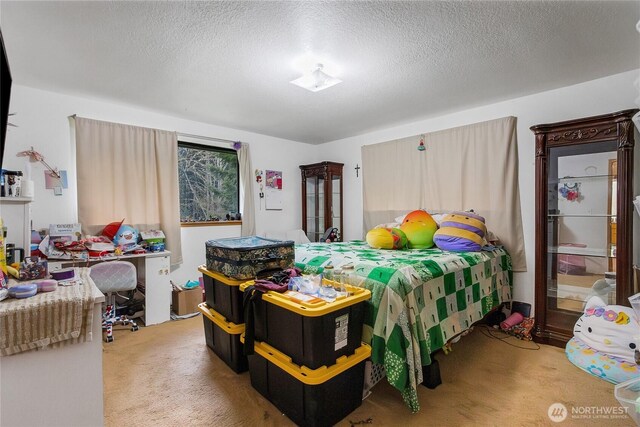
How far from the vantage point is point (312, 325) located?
4.94ft

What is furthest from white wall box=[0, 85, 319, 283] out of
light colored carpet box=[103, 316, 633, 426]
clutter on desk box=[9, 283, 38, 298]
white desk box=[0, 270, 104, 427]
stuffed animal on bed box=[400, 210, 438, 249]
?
stuffed animal on bed box=[400, 210, 438, 249]

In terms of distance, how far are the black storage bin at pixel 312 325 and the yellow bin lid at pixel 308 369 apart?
0.02m

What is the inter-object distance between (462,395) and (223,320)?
5.73 ft

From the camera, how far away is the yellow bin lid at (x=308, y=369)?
1517mm

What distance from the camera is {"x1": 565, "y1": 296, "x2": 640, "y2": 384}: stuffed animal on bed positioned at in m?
2.02

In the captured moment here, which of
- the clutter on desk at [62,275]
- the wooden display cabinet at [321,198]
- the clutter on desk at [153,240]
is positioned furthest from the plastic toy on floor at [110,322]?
the wooden display cabinet at [321,198]

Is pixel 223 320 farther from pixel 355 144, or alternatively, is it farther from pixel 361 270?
pixel 355 144

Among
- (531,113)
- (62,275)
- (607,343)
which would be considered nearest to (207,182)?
(62,275)

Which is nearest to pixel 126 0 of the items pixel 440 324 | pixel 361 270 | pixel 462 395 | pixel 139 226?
pixel 361 270

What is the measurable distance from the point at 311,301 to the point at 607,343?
2.26 metres

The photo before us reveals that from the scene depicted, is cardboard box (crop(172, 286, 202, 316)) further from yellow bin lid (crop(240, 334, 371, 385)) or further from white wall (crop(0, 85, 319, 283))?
yellow bin lid (crop(240, 334, 371, 385))

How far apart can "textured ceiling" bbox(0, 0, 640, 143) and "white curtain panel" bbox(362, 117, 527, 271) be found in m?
0.47

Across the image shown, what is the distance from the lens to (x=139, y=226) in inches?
132

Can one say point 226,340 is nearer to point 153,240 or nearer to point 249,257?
point 249,257
